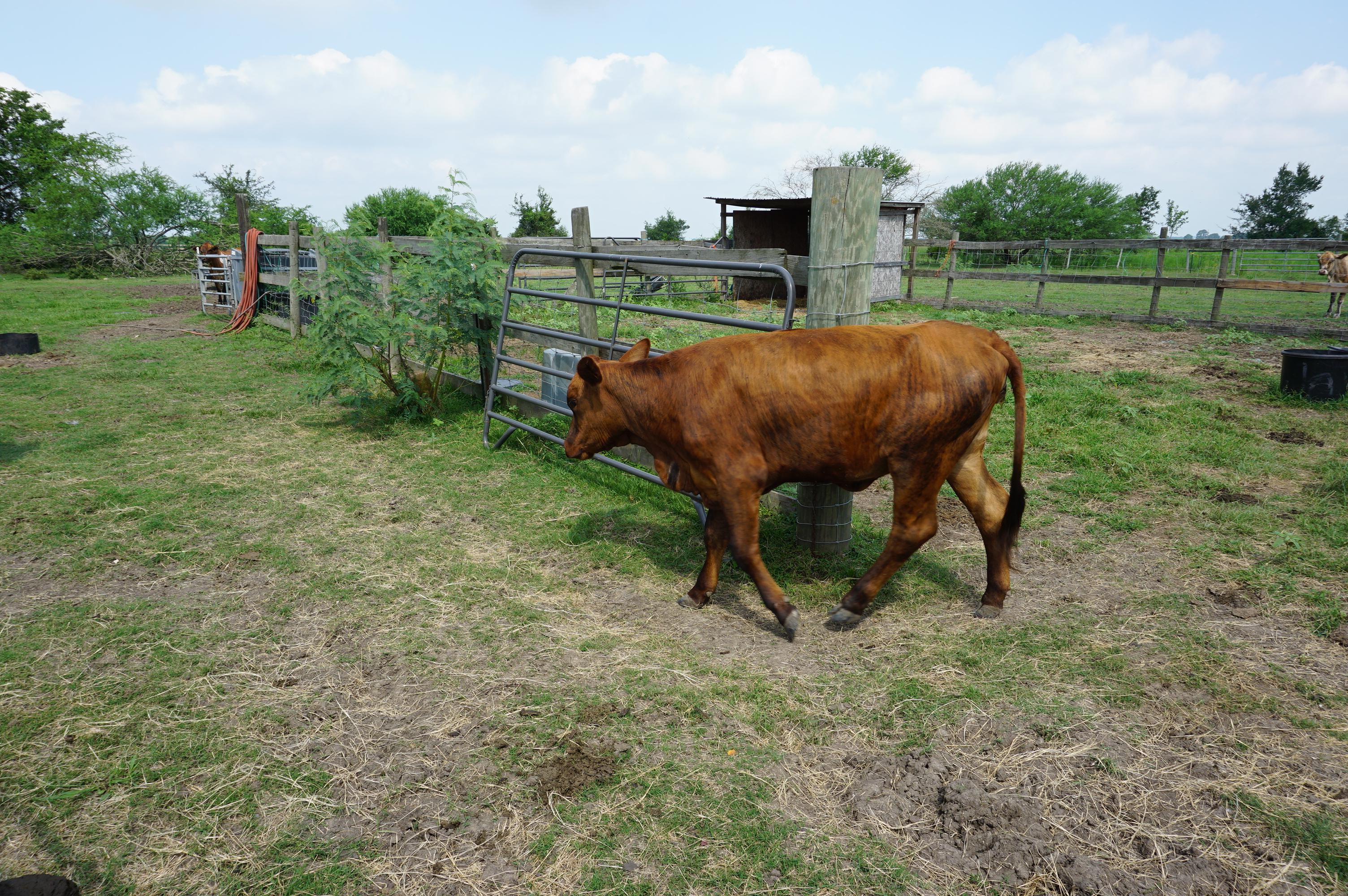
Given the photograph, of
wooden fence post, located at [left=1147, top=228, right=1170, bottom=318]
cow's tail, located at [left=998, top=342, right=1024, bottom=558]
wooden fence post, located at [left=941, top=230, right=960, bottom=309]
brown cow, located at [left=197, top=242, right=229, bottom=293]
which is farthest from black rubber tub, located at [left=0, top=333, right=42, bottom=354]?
wooden fence post, located at [left=1147, top=228, right=1170, bottom=318]

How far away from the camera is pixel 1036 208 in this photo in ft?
187

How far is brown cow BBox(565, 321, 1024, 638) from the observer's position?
3447mm

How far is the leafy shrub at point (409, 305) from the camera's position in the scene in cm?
700

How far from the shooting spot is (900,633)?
3.69 metres

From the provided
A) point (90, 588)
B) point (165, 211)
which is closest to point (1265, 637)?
point (90, 588)

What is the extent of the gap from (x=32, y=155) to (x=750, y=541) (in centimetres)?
4655

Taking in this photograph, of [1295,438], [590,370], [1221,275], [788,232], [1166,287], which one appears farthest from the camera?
[788,232]

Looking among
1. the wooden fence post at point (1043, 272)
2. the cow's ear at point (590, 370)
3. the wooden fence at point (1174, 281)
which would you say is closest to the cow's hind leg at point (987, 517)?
the cow's ear at point (590, 370)

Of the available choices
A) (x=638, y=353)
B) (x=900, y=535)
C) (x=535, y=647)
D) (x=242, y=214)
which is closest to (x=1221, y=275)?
(x=900, y=535)

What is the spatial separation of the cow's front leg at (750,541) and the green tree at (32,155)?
142 feet

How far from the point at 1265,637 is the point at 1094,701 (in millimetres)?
1102

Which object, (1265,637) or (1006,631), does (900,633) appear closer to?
(1006,631)

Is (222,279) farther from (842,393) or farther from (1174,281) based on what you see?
(1174,281)

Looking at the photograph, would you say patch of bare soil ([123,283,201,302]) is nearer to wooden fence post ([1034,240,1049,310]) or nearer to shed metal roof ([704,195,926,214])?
shed metal roof ([704,195,926,214])
